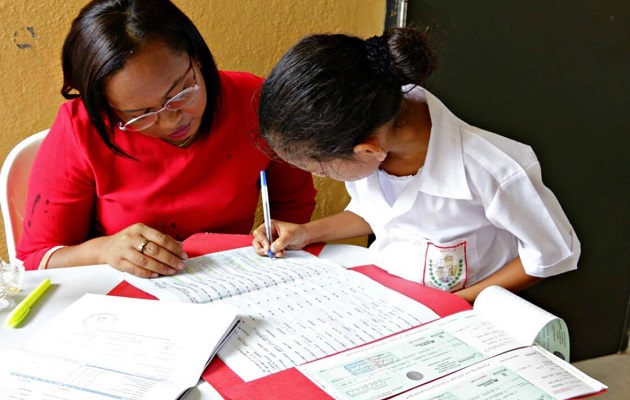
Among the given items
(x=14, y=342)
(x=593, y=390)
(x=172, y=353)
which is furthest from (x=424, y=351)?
(x=14, y=342)


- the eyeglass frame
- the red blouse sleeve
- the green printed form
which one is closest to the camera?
the green printed form

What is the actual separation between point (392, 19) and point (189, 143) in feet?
2.31

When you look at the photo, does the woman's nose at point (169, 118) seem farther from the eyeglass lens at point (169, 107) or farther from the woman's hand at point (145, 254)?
the woman's hand at point (145, 254)

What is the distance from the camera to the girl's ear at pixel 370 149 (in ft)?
2.94

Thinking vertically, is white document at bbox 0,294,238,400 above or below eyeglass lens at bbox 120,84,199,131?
below

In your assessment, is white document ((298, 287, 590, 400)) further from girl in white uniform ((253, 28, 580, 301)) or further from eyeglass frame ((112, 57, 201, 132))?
eyeglass frame ((112, 57, 201, 132))

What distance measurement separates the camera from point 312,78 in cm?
84

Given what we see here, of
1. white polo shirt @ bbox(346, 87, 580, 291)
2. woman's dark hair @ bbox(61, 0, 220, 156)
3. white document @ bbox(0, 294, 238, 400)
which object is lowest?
white document @ bbox(0, 294, 238, 400)

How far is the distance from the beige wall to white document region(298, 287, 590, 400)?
1005 millimetres

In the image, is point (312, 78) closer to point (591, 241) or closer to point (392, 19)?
point (392, 19)

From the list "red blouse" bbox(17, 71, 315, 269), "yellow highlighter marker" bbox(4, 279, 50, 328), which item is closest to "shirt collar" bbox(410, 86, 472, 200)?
"red blouse" bbox(17, 71, 315, 269)

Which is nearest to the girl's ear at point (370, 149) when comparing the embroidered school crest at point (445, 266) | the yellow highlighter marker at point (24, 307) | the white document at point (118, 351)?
the embroidered school crest at point (445, 266)

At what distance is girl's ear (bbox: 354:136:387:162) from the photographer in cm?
90

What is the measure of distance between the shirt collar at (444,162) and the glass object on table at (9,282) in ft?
2.24
